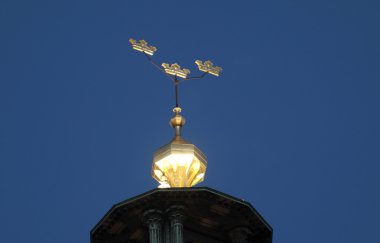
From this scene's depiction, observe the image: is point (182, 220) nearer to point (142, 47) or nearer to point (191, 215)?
point (191, 215)

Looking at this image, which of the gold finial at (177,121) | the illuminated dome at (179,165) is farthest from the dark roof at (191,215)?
the gold finial at (177,121)

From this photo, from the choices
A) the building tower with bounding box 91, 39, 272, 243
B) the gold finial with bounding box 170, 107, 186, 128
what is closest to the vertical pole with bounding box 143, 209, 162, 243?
the building tower with bounding box 91, 39, 272, 243

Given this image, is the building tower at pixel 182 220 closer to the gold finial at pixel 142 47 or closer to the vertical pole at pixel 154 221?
the vertical pole at pixel 154 221

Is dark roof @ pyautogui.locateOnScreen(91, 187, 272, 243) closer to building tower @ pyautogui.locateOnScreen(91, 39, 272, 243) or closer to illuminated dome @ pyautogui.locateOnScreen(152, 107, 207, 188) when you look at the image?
building tower @ pyautogui.locateOnScreen(91, 39, 272, 243)

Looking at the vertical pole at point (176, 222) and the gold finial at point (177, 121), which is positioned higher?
the gold finial at point (177, 121)

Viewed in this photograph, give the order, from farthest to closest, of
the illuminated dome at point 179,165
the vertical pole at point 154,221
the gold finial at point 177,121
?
the gold finial at point 177,121 → the illuminated dome at point 179,165 → the vertical pole at point 154,221

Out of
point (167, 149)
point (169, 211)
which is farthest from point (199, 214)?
point (167, 149)

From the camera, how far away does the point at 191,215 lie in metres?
52.5

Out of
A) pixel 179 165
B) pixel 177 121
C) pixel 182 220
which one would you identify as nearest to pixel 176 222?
pixel 182 220

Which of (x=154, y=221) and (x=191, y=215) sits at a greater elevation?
(x=191, y=215)

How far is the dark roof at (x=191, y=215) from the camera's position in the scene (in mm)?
51906

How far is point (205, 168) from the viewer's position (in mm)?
57031

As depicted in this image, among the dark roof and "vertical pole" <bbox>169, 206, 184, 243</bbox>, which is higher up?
the dark roof

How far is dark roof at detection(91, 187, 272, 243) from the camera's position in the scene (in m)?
51.9
